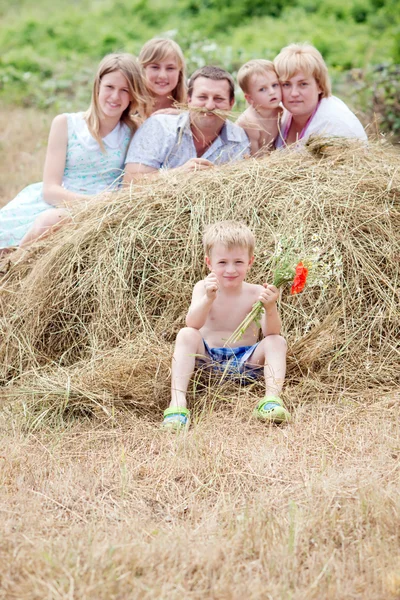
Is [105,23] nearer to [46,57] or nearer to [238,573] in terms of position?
[46,57]

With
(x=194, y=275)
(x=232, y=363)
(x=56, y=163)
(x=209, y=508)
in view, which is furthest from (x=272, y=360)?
(x=56, y=163)

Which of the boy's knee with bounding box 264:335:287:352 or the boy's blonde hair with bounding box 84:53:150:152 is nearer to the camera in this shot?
the boy's knee with bounding box 264:335:287:352

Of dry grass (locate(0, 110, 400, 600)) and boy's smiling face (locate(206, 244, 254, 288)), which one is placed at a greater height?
boy's smiling face (locate(206, 244, 254, 288))

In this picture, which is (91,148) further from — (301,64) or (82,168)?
(301,64)

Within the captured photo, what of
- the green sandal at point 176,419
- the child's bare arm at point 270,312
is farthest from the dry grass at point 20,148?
the green sandal at point 176,419

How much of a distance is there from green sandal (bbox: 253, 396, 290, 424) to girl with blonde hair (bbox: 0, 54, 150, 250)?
6.01 ft

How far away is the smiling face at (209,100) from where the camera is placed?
464 cm

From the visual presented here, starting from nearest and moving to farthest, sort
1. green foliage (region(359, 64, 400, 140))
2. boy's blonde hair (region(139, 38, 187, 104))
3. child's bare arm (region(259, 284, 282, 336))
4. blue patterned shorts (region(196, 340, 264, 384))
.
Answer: child's bare arm (region(259, 284, 282, 336)) → blue patterned shorts (region(196, 340, 264, 384)) → boy's blonde hair (region(139, 38, 187, 104)) → green foliage (region(359, 64, 400, 140))

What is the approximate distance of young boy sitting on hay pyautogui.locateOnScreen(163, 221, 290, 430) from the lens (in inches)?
135

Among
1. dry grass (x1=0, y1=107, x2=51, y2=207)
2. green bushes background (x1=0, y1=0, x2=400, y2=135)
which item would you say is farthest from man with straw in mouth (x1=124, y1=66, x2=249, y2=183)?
green bushes background (x1=0, y1=0, x2=400, y2=135)

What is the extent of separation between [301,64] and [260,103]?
1.11 feet

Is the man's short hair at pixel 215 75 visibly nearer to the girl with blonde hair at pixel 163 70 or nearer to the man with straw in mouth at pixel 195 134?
the man with straw in mouth at pixel 195 134

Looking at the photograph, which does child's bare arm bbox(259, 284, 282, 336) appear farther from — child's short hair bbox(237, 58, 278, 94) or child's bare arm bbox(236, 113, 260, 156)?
child's short hair bbox(237, 58, 278, 94)

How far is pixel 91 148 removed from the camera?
15.4ft
